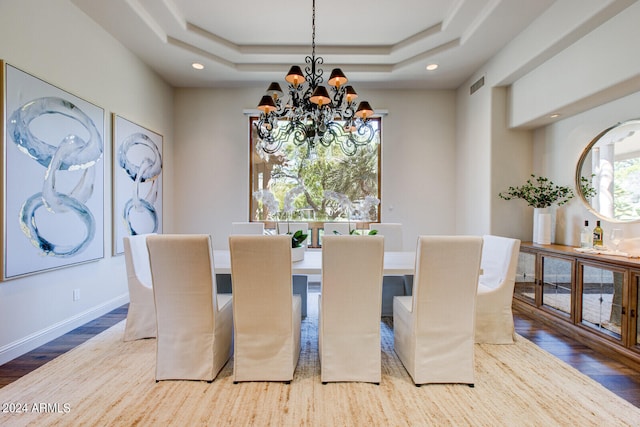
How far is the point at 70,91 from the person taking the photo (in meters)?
2.76

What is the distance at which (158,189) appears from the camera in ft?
13.8

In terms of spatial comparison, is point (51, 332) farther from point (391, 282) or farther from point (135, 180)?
point (391, 282)

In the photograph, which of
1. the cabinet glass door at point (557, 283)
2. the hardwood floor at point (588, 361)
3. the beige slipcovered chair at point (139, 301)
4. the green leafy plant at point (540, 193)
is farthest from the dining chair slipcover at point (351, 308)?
the green leafy plant at point (540, 193)

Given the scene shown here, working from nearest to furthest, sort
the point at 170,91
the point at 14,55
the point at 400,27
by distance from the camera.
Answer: the point at 14,55 < the point at 400,27 < the point at 170,91

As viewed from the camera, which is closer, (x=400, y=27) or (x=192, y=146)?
(x=400, y=27)

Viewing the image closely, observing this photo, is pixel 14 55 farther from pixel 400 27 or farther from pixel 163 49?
pixel 400 27

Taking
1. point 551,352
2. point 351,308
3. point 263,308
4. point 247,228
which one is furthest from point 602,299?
point 247,228

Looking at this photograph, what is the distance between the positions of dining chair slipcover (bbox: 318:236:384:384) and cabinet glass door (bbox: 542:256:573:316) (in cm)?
196

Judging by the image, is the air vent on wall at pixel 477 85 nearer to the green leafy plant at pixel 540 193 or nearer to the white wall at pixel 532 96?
the white wall at pixel 532 96

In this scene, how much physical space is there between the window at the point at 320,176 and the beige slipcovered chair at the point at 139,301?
2.26m

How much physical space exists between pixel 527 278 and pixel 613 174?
121 cm

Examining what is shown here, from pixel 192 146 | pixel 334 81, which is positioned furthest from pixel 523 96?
pixel 192 146

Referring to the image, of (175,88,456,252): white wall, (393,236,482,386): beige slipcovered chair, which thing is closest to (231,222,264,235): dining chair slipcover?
(175,88,456,252): white wall

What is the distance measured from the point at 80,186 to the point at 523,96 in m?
4.66
